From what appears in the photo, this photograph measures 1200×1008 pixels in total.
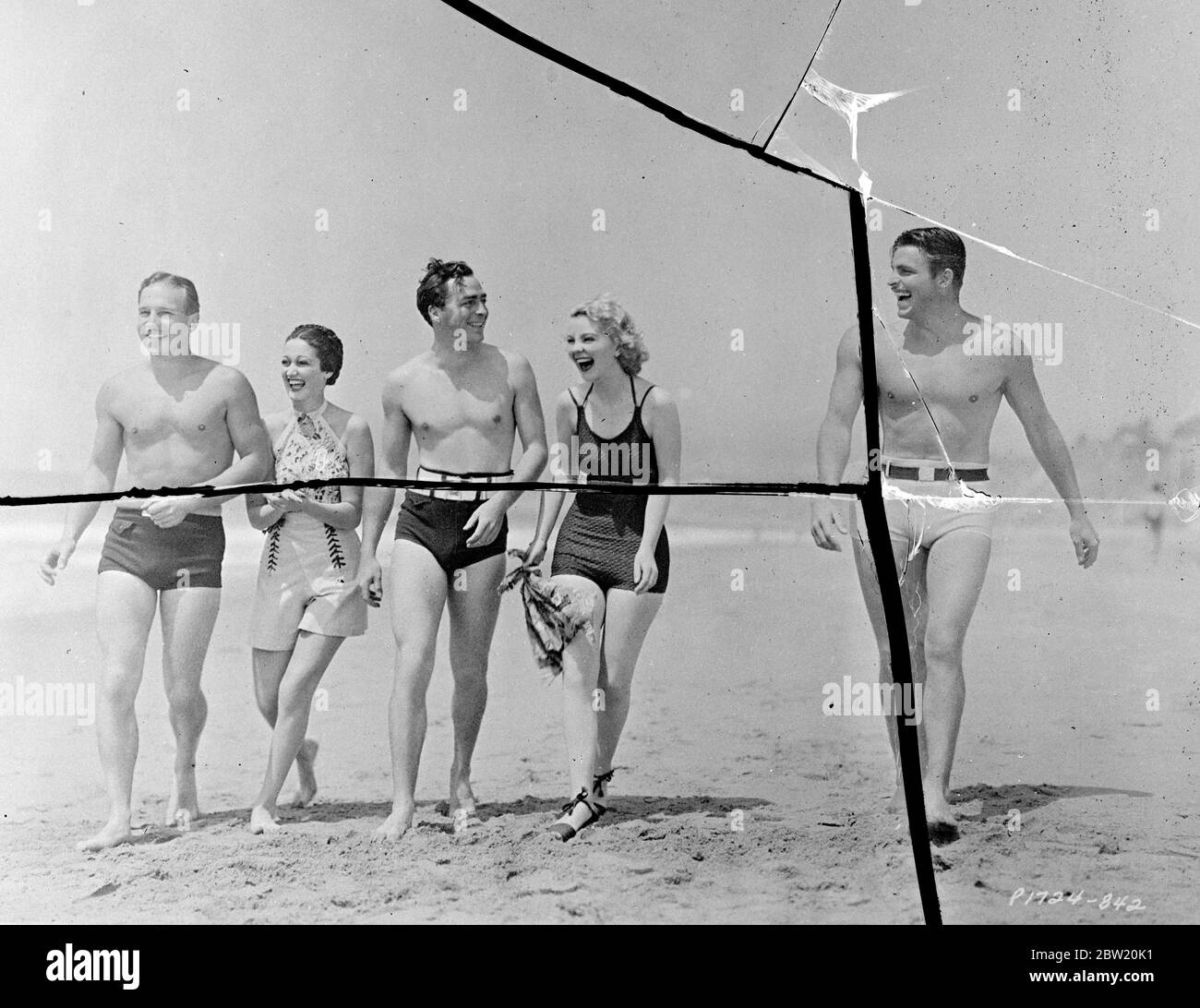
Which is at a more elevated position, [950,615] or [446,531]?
[446,531]

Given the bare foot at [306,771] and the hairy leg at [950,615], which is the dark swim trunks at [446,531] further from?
the hairy leg at [950,615]

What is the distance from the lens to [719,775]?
2.43 metres

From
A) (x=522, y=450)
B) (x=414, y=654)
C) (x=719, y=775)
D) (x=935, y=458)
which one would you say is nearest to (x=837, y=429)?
(x=935, y=458)

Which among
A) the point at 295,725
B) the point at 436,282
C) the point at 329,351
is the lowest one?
the point at 295,725

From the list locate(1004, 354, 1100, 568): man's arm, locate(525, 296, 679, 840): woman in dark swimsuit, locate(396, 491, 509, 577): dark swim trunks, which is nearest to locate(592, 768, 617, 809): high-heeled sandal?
locate(525, 296, 679, 840): woman in dark swimsuit

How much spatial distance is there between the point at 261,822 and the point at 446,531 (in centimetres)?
76

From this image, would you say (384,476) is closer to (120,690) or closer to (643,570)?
(643,570)

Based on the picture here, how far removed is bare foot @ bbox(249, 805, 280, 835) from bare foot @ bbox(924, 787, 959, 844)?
56.5 inches

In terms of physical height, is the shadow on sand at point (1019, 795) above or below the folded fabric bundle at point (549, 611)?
below

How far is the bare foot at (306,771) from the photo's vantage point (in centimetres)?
243

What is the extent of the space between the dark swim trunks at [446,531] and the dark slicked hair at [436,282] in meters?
0.40

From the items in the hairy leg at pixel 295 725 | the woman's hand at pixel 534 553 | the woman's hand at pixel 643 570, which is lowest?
the hairy leg at pixel 295 725

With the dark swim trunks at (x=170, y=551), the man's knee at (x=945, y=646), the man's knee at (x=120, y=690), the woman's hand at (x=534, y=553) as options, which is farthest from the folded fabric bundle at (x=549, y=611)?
the man's knee at (x=120, y=690)
